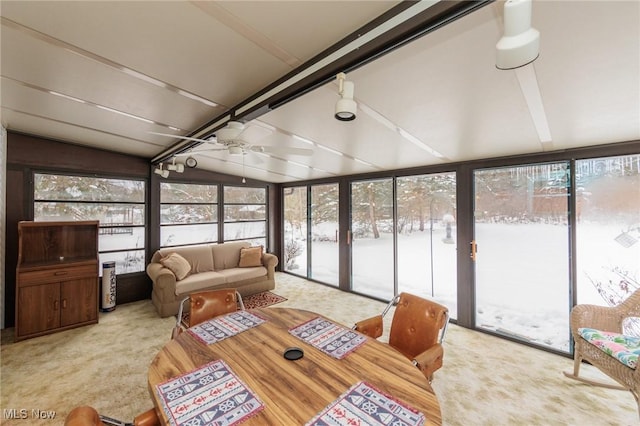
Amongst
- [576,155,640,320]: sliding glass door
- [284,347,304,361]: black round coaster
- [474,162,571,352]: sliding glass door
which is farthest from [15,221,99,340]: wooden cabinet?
[576,155,640,320]: sliding glass door

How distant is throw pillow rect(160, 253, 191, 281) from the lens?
4086mm

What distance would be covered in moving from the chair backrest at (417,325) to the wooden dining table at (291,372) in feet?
1.56

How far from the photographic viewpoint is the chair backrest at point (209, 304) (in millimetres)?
2205

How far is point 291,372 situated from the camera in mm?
1369

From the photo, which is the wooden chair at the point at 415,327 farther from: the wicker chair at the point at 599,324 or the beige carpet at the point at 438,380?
the wicker chair at the point at 599,324

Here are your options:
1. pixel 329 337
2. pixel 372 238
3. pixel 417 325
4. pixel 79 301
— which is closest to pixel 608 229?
pixel 417 325

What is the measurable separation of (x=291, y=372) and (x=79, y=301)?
3.82 m

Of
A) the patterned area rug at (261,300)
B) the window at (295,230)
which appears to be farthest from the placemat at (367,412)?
the window at (295,230)

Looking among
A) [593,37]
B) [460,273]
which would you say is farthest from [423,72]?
[460,273]

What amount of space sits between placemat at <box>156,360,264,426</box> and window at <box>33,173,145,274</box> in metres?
4.18

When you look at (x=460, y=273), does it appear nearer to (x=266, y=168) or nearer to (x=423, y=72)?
(x=423, y=72)

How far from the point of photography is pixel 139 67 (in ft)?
5.92

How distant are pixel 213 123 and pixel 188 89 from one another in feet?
2.08

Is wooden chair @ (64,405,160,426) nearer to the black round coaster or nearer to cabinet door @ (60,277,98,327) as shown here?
the black round coaster
